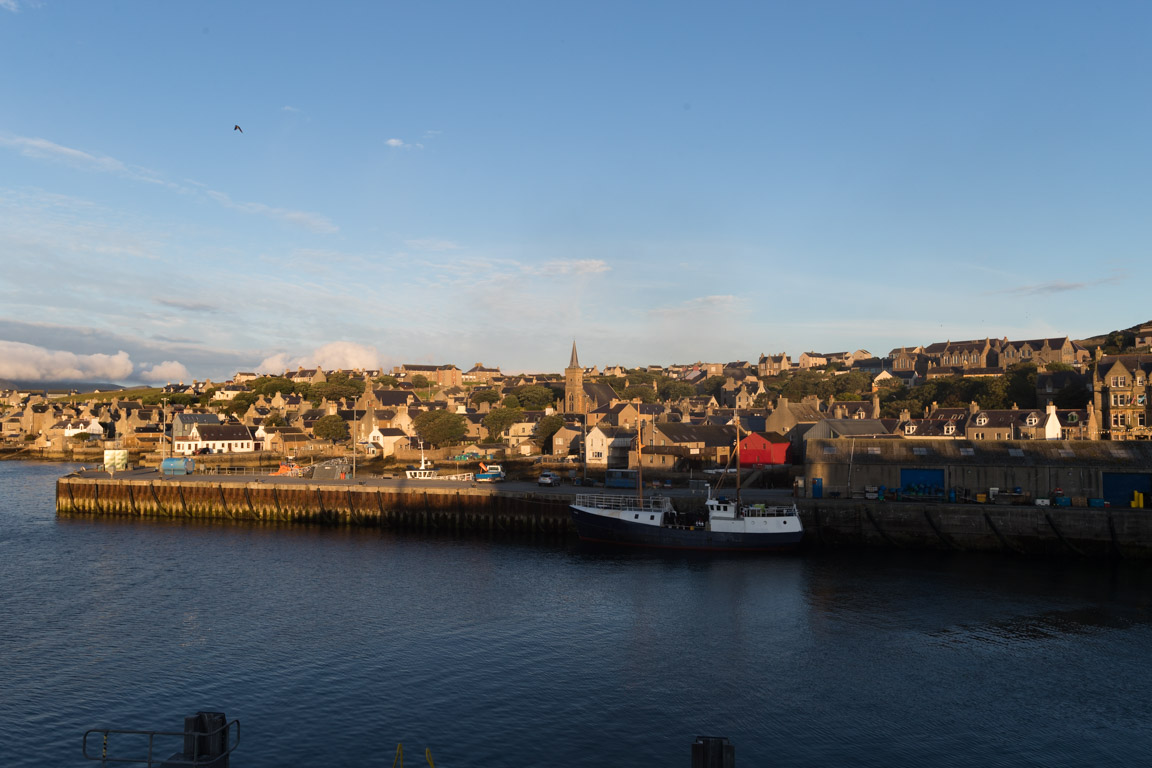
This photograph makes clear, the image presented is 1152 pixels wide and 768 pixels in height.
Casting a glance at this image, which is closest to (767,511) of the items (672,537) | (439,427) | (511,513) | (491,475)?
(672,537)

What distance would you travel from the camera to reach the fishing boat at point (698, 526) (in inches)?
1982

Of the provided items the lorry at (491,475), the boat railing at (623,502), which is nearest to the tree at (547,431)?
the lorry at (491,475)

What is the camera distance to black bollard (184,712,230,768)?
1443 cm

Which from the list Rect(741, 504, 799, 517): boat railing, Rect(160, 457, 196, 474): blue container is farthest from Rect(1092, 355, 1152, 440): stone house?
Rect(160, 457, 196, 474): blue container

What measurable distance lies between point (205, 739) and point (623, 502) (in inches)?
1733

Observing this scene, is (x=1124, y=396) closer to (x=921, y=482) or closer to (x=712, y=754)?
(x=921, y=482)

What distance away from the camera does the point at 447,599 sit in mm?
37062

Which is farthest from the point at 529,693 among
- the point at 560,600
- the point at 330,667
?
the point at 560,600

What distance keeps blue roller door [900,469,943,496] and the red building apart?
832 inches

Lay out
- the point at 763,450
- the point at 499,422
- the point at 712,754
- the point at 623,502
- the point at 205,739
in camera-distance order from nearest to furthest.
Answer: the point at 712,754 → the point at 205,739 → the point at 623,502 → the point at 763,450 → the point at 499,422

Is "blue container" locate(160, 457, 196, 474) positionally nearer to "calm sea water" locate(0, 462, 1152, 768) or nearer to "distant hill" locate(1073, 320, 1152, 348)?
"calm sea water" locate(0, 462, 1152, 768)

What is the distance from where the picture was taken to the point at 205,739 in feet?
47.8

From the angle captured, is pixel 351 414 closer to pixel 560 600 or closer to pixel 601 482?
pixel 601 482

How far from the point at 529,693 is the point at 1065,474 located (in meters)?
41.8
